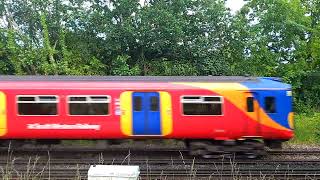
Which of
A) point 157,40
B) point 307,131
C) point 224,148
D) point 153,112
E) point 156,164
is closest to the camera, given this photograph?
point 156,164

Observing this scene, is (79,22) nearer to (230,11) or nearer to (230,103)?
(230,11)

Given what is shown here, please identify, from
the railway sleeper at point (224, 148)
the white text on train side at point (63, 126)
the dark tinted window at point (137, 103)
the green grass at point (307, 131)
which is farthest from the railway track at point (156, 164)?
the green grass at point (307, 131)

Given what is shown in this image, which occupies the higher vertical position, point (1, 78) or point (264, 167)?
point (1, 78)

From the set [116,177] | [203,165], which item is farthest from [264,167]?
[116,177]

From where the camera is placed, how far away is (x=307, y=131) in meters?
18.3

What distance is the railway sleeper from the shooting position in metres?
13.7

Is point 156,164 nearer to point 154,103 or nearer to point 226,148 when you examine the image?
point 154,103

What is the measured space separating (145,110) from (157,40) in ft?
28.5

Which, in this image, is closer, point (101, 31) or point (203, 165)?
point (203, 165)

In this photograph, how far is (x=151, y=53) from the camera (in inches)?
895

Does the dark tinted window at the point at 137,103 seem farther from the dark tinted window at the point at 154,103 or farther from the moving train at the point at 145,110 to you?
the dark tinted window at the point at 154,103

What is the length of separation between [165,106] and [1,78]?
489cm

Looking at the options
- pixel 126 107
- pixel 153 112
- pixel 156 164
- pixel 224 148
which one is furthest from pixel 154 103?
pixel 224 148

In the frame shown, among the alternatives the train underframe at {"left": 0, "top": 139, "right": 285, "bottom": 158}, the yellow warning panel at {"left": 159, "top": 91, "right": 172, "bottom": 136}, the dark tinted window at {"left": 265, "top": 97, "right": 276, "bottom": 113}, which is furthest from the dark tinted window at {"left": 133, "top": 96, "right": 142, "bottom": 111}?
the dark tinted window at {"left": 265, "top": 97, "right": 276, "bottom": 113}
